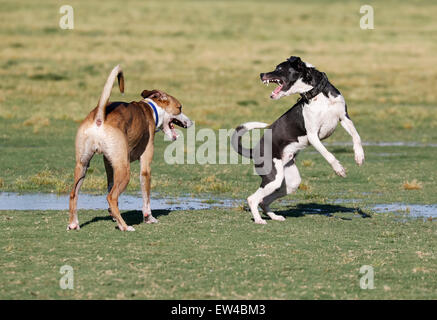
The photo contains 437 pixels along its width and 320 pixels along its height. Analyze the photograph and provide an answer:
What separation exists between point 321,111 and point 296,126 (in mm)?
448

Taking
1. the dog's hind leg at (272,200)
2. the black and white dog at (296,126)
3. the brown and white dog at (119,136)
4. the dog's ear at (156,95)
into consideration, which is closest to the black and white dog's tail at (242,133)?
the black and white dog at (296,126)

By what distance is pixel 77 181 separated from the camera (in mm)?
10523

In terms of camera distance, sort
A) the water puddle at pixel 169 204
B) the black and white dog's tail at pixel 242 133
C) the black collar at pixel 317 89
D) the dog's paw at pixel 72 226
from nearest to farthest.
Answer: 1. the dog's paw at pixel 72 226
2. the black collar at pixel 317 89
3. the black and white dog's tail at pixel 242 133
4. the water puddle at pixel 169 204

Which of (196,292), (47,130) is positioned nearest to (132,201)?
(196,292)

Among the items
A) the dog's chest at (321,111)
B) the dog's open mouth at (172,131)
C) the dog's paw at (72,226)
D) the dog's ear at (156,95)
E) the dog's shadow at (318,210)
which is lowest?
the dog's shadow at (318,210)

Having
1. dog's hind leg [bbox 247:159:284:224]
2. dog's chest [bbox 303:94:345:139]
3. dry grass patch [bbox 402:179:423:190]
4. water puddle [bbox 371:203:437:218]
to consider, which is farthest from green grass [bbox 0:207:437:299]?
dry grass patch [bbox 402:179:423:190]

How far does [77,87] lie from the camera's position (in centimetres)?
3572

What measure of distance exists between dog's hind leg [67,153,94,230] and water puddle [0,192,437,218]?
7.68ft

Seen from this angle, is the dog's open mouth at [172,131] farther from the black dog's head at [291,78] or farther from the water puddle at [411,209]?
the water puddle at [411,209]

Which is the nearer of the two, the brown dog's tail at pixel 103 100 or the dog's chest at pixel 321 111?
the brown dog's tail at pixel 103 100

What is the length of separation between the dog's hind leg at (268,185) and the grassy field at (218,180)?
23 centimetres

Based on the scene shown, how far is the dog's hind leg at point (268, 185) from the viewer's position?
11633mm
